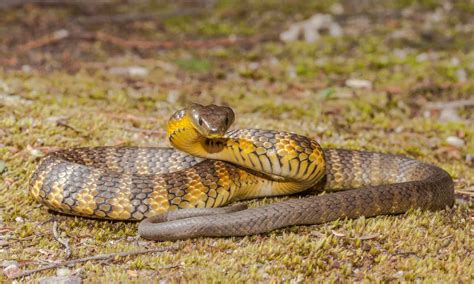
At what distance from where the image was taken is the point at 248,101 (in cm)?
885

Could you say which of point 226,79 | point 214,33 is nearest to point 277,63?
point 226,79

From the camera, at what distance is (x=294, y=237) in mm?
4691

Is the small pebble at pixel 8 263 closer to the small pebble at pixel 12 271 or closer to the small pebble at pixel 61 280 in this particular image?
the small pebble at pixel 12 271

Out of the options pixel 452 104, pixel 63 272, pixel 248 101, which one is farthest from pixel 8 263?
pixel 452 104

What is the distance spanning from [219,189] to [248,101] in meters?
3.68

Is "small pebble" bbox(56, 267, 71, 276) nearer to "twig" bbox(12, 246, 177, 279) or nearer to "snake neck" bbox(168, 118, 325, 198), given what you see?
"twig" bbox(12, 246, 177, 279)

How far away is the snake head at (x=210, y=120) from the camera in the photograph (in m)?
4.81

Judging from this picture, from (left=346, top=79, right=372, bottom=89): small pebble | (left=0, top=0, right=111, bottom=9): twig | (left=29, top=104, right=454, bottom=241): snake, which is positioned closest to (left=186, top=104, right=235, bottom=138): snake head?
(left=29, top=104, right=454, bottom=241): snake

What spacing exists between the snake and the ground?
0.12 meters

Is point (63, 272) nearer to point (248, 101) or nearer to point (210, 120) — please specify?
point (210, 120)

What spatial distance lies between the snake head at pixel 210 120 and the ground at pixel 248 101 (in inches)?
33.9

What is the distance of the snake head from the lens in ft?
15.8

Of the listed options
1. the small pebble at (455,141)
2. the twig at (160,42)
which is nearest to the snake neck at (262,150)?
the small pebble at (455,141)

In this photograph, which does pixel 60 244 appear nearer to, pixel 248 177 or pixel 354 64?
pixel 248 177
